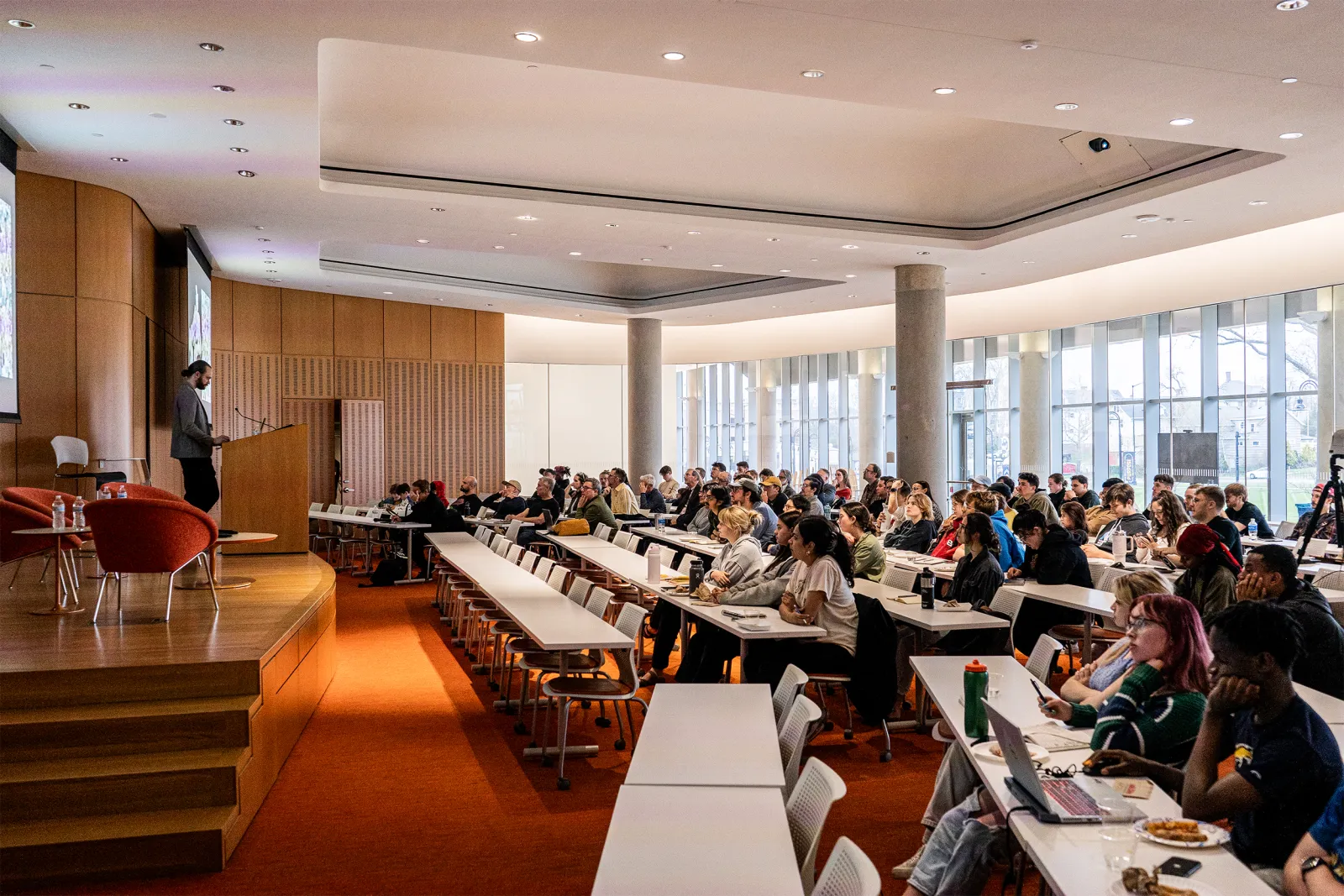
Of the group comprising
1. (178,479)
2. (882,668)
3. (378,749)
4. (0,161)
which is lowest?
(378,749)

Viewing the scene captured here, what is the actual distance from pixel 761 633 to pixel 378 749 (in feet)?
8.40

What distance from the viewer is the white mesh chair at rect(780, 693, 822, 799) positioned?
3.96 metres

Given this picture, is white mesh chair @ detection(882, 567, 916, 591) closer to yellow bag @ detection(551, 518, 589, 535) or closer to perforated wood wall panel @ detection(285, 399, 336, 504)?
yellow bag @ detection(551, 518, 589, 535)

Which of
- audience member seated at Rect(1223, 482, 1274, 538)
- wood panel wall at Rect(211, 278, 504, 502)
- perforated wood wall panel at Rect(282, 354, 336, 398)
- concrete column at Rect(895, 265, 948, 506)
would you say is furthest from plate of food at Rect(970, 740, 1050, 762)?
perforated wood wall panel at Rect(282, 354, 336, 398)

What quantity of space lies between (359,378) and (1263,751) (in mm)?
18011

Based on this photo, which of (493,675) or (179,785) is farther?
(493,675)

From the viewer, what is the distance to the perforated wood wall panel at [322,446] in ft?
61.8

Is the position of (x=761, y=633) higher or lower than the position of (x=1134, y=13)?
lower

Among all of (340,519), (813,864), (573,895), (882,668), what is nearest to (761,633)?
(882,668)

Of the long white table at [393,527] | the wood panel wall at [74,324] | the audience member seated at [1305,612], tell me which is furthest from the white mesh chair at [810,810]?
the long white table at [393,527]

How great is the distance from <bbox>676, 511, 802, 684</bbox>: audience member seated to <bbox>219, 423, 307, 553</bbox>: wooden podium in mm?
4648

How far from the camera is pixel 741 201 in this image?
11.9m

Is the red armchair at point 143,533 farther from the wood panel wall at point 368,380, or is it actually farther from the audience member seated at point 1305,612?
the wood panel wall at point 368,380

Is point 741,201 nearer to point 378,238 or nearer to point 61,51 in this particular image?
point 378,238
